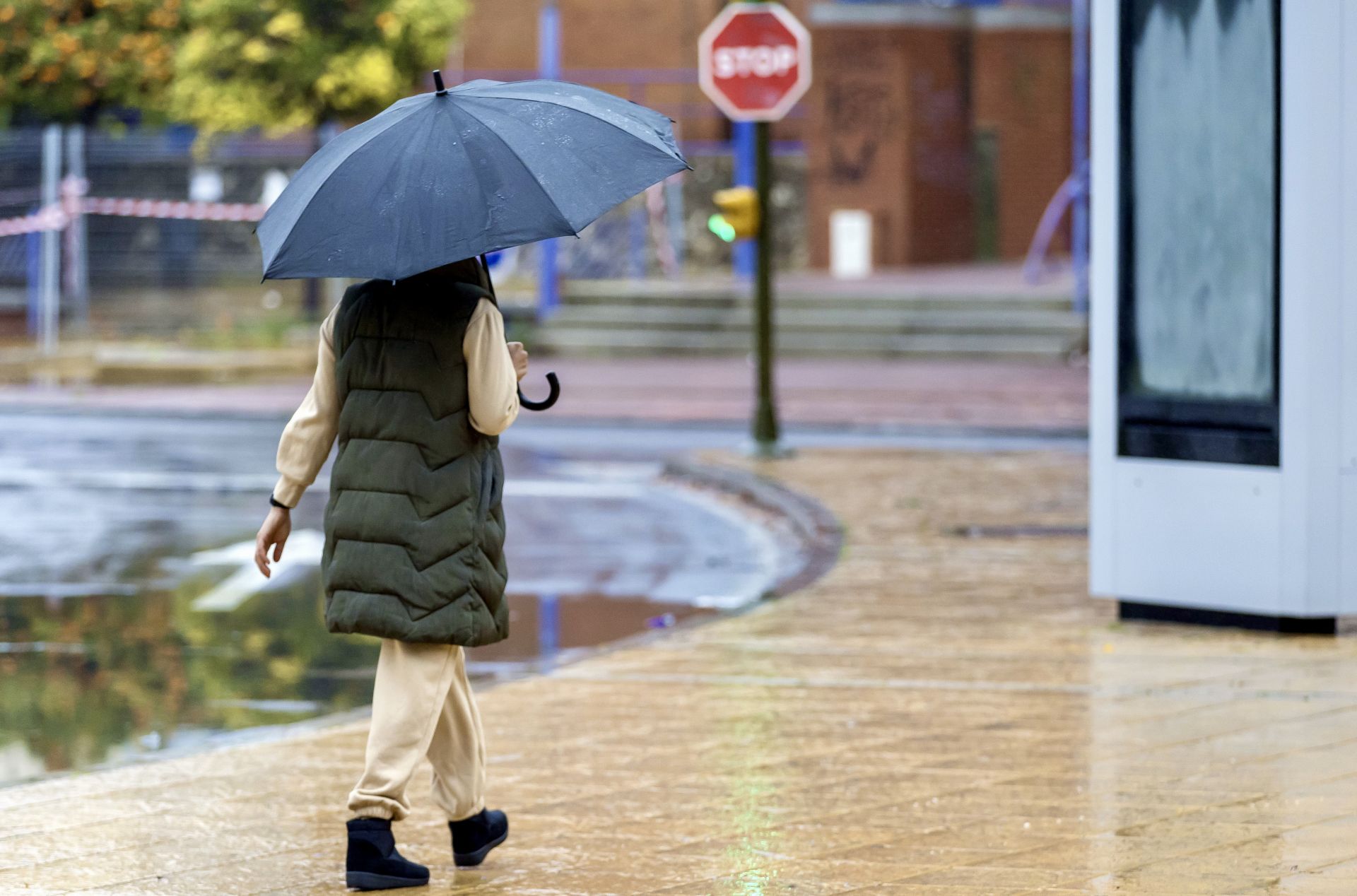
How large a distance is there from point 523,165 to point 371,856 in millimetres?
1621

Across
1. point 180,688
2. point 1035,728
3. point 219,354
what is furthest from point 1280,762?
point 219,354

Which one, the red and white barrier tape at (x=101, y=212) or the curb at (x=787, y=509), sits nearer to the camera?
the curb at (x=787, y=509)

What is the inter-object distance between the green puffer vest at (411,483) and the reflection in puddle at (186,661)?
2.00 meters

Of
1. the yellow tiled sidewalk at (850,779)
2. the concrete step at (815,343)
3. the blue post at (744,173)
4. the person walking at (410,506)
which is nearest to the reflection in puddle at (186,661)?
the yellow tiled sidewalk at (850,779)

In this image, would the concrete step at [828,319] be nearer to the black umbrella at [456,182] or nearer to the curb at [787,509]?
the curb at [787,509]

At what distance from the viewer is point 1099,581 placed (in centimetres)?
816

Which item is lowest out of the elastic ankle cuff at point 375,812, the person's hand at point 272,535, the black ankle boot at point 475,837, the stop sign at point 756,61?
the black ankle boot at point 475,837

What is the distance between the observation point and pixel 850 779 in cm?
582

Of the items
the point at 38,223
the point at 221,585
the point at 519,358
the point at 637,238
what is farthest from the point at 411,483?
the point at 637,238

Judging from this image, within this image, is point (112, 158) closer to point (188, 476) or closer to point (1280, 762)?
point (188, 476)

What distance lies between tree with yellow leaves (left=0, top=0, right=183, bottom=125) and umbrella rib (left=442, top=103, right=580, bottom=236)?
23070 millimetres

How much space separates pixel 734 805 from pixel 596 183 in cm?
181

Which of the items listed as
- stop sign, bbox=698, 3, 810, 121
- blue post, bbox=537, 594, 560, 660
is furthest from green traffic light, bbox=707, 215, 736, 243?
blue post, bbox=537, 594, 560, 660

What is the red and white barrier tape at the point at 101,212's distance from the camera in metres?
24.3
